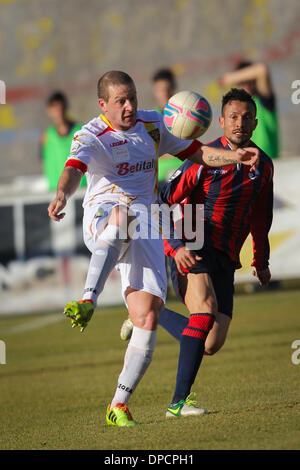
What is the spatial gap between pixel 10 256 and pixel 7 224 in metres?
0.50

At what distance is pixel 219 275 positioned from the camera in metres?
5.86

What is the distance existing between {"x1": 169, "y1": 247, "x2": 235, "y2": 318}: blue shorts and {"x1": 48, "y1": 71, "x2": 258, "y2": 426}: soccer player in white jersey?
66 cm

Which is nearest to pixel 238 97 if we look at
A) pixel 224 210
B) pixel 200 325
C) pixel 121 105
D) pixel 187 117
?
pixel 187 117

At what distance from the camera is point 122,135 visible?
5.23m

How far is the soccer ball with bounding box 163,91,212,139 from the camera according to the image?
5.46 metres

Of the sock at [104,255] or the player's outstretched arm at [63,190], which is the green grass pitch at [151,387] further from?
the player's outstretched arm at [63,190]

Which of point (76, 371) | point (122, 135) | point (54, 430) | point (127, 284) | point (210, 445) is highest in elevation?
point (122, 135)

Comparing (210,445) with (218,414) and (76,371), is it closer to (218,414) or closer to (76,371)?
(218,414)

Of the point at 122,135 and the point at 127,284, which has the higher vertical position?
the point at 122,135

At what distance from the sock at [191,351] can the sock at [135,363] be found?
0.29 metres

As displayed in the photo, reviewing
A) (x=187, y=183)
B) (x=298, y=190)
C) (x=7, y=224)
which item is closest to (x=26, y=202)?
(x=7, y=224)

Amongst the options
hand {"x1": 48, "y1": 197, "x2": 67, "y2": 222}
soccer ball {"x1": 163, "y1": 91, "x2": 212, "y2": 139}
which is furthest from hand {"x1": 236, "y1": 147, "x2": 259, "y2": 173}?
hand {"x1": 48, "y1": 197, "x2": 67, "y2": 222}

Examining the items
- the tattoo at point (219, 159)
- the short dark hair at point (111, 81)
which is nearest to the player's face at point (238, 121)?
the tattoo at point (219, 159)

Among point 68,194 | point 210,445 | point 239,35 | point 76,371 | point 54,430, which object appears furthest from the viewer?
point 239,35
